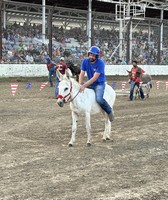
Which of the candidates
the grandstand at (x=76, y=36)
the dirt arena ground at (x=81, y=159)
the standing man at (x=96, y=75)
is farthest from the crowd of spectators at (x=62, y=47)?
the standing man at (x=96, y=75)

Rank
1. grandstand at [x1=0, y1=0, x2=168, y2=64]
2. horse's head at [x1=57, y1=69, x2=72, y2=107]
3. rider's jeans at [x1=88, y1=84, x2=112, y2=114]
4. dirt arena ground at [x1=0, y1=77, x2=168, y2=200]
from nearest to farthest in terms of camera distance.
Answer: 1. dirt arena ground at [x1=0, y1=77, x2=168, y2=200]
2. horse's head at [x1=57, y1=69, x2=72, y2=107]
3. rider's jeans at [x1=88, y1=84, x2=112, y2=114]
4. grandstand at [x1=0, y1=0, x2=168, y2=64]

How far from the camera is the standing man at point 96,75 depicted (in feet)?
25.0

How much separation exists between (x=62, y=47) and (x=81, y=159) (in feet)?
72.8

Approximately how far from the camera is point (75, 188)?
200 inches

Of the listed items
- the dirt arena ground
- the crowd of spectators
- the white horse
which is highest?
the crowd of spectators

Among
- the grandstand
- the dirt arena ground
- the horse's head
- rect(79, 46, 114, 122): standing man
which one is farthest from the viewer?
the grandstand

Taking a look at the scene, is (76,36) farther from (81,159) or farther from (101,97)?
(81,159)

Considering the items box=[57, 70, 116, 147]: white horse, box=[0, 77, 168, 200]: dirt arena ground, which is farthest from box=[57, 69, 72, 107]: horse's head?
box=[0, 77, 168, 200]: dirt arena ground

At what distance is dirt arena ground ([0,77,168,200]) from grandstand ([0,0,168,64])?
14.4 metres

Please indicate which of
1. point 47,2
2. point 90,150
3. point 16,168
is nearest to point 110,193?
point 16,168

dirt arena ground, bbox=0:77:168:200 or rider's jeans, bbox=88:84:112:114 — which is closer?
dirt arena ground, bbox=0:77:168:200

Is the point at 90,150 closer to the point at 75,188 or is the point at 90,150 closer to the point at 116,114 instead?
the point at 75,188

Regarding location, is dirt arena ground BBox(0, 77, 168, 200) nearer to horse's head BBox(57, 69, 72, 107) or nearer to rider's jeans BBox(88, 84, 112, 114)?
rider's jeans BBox(88, 84, 112, 114)

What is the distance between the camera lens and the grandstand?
25.8 meters
